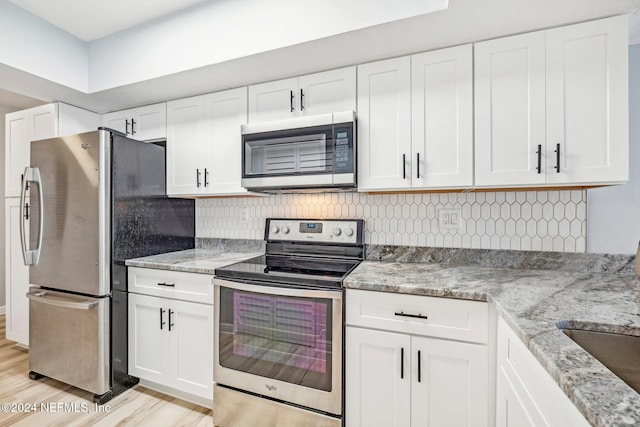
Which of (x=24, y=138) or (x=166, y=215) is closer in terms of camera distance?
(x=166, y=215)

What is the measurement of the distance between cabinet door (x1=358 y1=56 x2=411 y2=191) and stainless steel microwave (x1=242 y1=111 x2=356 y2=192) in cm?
9

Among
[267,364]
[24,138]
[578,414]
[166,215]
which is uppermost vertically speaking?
[24,138]

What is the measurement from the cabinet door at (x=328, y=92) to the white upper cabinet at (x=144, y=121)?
47.4 inches

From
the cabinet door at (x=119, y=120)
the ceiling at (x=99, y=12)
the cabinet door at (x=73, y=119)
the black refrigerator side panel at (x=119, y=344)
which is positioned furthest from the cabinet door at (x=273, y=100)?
the cabinet door at (x=73, y=119)

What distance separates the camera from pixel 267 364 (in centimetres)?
164

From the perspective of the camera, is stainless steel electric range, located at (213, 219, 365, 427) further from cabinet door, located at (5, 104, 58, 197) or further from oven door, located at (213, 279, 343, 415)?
cabinet door, located at (5, 104, 58, 197)

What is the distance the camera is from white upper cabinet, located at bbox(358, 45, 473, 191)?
1627 millimetres

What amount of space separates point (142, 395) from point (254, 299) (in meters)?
1.18

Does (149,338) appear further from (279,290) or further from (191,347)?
(279,290)

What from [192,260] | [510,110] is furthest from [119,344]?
[510,110]

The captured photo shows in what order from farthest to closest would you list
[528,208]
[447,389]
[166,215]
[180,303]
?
[166,215] < [180,303] < [528,208] < [447,389]

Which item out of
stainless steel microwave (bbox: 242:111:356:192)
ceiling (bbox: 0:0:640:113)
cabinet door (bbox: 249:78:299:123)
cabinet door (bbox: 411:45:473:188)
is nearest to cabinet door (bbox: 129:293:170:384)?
stainless steel microwave (bbox: 242:111:356:192)

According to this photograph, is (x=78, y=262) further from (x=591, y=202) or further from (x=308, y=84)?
(x=591, y=202)

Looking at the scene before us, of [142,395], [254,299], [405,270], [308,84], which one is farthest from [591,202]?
[142,395]
